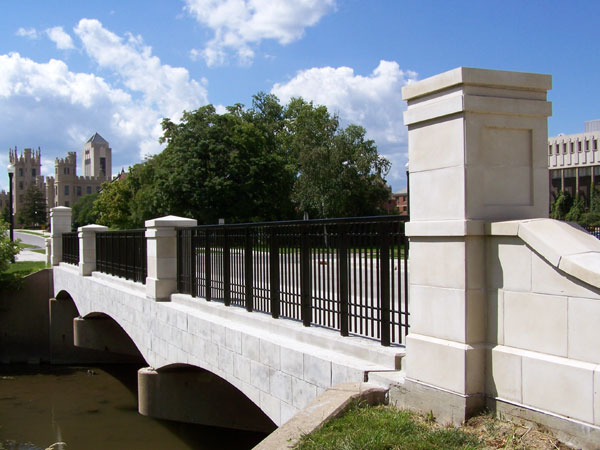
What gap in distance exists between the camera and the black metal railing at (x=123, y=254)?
13.7 metres

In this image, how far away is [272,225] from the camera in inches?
313

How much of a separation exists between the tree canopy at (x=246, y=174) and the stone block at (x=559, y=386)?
103 feet

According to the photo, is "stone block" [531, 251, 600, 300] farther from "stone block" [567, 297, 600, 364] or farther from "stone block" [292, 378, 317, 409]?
"stone block" [292, 378, 317, 409]

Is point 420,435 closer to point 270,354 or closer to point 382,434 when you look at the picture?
point 382,434

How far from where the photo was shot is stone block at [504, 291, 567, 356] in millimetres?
4160

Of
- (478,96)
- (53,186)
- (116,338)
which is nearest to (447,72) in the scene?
(478,96)

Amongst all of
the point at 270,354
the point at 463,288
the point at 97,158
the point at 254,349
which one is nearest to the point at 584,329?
the point at 463,288

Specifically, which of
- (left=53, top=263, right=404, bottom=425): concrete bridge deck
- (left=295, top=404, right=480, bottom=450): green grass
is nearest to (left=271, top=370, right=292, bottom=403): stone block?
(left=53, top=263, right=404, bottom=425): concrete bridge deck

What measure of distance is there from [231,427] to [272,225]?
276 inches

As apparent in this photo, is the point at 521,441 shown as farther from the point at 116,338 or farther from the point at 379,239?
the point at 116,338

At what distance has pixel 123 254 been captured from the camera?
15.2 m

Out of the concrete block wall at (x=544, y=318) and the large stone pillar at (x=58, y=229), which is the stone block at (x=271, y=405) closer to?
the concrete block wall at (x=544, y=318)

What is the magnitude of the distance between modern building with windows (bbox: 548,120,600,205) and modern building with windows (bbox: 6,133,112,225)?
326 ft

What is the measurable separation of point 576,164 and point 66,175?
10740 centimetres
